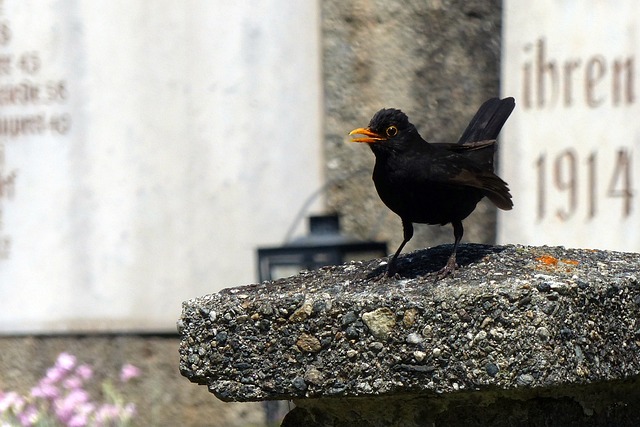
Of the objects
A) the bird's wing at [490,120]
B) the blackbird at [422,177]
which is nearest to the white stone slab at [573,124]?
the bird's wing at [490,120]

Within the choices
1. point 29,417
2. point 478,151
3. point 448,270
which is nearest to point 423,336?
point 448,270

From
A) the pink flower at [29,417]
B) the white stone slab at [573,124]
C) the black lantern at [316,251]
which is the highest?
the white stone slab at [573,124]

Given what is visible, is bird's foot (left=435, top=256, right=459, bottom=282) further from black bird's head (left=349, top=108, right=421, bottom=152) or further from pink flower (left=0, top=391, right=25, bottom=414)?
pink flower (left=0, top=391, right=25, bottom=414)

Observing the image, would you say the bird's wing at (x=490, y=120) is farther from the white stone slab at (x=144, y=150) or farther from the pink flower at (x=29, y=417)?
the white stone slab at (x=144, y=150)

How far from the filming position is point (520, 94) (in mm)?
5422

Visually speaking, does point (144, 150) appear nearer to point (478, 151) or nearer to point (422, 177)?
point (478, 151)

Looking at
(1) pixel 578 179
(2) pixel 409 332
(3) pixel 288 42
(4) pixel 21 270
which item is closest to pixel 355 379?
(2) pixel 409 332

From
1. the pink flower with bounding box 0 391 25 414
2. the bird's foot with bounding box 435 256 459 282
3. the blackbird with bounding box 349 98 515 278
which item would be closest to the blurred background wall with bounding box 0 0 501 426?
the pink flower with bounding box 0 391 25 414

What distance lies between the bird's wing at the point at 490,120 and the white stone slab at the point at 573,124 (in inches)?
110

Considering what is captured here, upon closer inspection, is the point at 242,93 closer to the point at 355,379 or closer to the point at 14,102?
the point at 14,102

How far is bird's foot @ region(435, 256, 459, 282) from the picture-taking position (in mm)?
2072

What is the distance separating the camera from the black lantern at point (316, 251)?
210 inches

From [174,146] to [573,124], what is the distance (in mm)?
2081

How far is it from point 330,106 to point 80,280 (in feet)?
5.51
